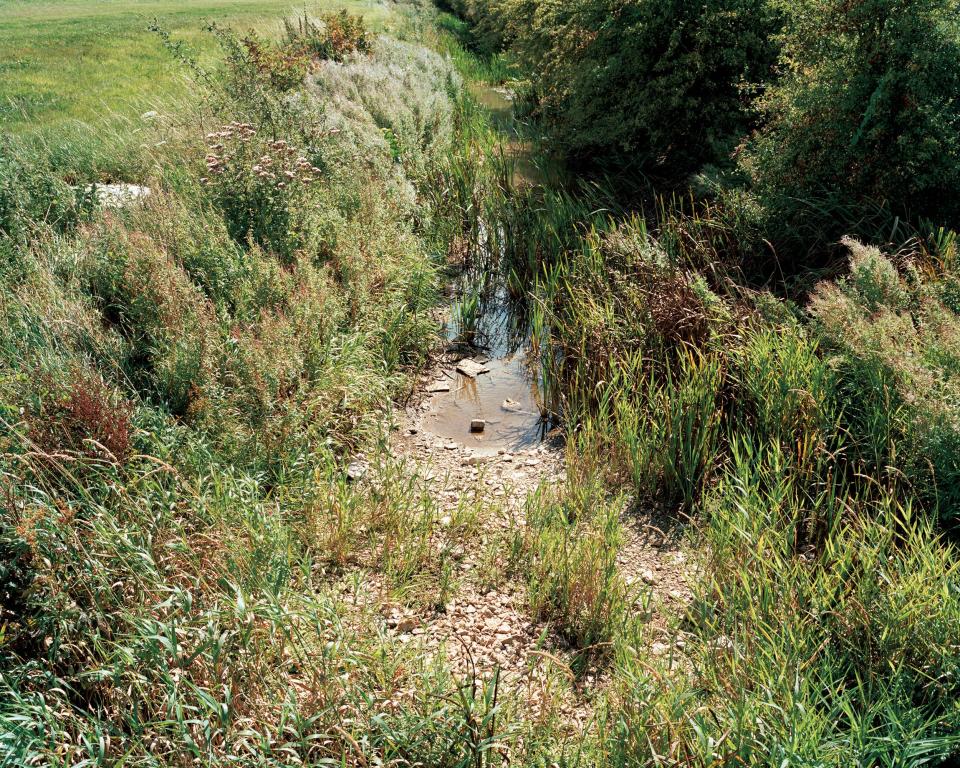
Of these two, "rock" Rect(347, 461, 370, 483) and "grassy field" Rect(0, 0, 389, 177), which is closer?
"rock" Rect(347, 461, 370, 483)

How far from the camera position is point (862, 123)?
6246 mm

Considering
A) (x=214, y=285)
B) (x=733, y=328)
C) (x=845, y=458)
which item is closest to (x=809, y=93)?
(x=733, y=328)

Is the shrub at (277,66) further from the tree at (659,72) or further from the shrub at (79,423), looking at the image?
the shrub at (79,423)

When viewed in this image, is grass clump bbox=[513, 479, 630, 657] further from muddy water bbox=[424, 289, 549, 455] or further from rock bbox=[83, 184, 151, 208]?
rock bbox=[83, 184, 151, 208]

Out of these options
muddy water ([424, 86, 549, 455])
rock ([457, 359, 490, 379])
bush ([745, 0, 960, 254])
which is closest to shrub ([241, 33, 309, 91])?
muddy water ([424, 86, 549, 455])

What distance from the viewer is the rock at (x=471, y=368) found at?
7.00 m

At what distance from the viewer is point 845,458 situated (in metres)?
4.50

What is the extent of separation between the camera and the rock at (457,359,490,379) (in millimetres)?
7000

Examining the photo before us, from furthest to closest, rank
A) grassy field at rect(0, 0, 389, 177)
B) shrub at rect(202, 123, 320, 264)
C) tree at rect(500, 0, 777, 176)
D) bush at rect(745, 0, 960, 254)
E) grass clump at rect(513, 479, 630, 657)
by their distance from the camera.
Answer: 1. tree at rect(500, 0, 777, 176)
2. grassy field at rect(0, 0, 389, 177)
3. shrub at rect(202, 123, 320, 264)
4. bush at rect(745, 0, 960, 254)
5. grass clump at rect(513, 479, 630, 657)

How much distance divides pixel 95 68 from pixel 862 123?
1082 centimetres

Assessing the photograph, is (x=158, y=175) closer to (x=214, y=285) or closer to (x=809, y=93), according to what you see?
(x=214, y=285)

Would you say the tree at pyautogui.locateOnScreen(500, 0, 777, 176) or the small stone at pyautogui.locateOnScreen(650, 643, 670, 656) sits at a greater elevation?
the tree at pyautogui.locateOnScreen(500, 0, 777, 176)

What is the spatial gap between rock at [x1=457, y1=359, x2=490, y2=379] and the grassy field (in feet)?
14.6

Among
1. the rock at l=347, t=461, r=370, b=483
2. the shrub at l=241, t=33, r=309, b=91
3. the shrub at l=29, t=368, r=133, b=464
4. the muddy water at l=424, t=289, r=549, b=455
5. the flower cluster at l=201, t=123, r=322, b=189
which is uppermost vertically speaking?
the shrub at l=241, t=33, r=309, b=91
